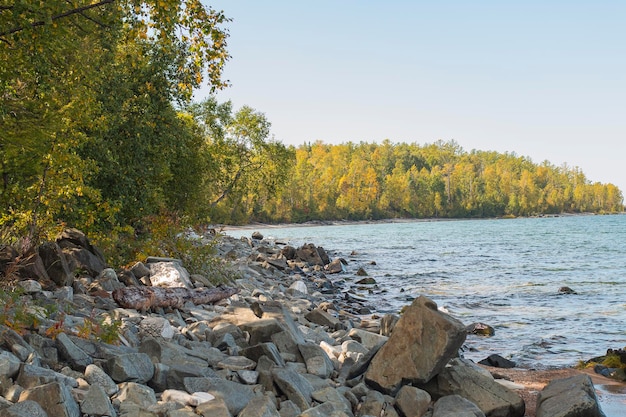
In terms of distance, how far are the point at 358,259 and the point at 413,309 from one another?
3331 centimetres

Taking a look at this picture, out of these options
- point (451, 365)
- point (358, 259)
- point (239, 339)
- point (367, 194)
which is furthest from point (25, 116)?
point (367, 194)

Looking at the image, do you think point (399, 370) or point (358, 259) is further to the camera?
point (358, 259)

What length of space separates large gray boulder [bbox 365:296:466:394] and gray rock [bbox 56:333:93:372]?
3.86 metres

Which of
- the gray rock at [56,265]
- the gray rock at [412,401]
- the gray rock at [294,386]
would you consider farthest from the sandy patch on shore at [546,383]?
the gray rock at [56,265]

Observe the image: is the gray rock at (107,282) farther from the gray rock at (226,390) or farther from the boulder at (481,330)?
the boulder at (481,330)

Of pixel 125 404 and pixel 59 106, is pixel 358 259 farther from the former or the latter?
pixel 125 404

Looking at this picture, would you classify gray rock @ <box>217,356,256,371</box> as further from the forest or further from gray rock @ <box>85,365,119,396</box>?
the forest

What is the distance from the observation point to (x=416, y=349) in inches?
347

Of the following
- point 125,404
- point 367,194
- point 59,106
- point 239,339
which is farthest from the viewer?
point 367,194

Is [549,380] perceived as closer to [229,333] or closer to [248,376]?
[229,333]

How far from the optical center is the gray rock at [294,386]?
7.50m

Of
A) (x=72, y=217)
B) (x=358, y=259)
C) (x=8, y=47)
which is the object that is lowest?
(x=358, y=259)

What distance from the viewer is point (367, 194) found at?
152750mm

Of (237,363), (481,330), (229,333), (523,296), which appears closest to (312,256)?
(523,296)
